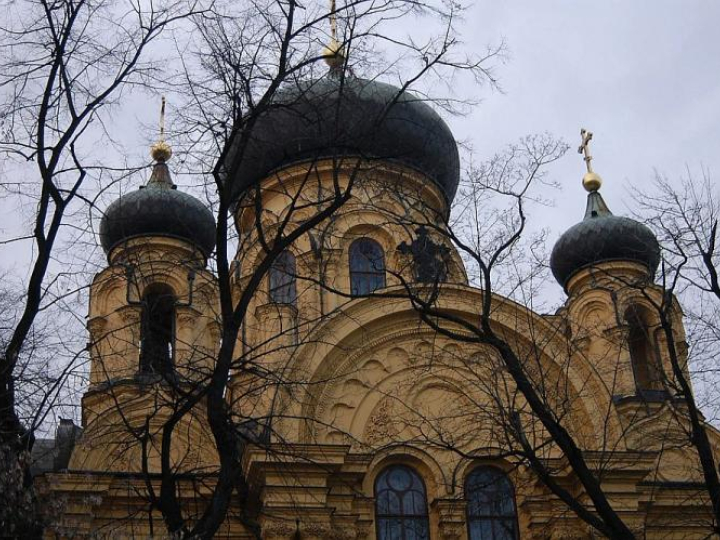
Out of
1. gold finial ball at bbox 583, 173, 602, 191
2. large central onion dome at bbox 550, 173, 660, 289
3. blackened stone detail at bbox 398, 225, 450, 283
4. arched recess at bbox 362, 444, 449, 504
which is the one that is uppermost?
gold finial ball at bbox 583, 173, 602, 191

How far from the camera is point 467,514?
1472 centimetres

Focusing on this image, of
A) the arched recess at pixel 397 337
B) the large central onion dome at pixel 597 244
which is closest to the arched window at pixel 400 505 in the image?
the arched recess at pixel 397 337

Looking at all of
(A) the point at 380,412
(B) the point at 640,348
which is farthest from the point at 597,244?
(A) the point at 380,412

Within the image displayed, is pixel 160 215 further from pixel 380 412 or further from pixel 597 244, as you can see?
pixel 597 244

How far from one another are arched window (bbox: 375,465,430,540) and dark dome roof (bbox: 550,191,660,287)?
5960 millimetres

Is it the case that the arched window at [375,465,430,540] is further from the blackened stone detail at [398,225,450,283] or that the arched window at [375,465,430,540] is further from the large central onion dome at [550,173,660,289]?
the large central onion dome at [550,173,660,289]

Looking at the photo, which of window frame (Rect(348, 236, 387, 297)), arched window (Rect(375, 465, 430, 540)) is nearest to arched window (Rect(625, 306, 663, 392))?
window frame (Rect(348, 236, 387, 297))

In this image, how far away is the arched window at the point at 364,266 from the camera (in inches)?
701

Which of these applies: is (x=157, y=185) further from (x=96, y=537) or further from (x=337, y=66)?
(x=96, y=537)

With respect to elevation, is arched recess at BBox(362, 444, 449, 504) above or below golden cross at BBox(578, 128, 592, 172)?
below

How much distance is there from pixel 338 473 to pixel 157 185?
7.03 meters

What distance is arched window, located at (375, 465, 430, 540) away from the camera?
570 inches

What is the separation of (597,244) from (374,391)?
226 inches

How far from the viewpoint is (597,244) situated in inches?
752
